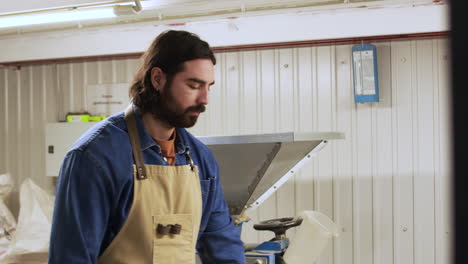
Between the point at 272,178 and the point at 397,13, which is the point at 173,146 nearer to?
the point at 272,178

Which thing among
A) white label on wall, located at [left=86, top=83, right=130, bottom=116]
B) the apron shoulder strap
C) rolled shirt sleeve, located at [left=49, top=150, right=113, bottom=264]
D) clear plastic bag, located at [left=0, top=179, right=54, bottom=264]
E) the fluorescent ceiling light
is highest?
the fluorescent ceiling light

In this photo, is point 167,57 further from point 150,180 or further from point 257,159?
point 257,159

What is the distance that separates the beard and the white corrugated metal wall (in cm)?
271

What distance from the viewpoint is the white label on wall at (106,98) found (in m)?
4.71

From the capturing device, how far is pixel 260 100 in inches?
175

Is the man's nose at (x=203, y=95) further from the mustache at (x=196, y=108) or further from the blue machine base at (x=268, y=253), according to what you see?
the blue machine base at (x=268, y=253)

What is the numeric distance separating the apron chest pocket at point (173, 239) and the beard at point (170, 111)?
1.01 feet

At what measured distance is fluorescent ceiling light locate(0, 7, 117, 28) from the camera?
3.15 meters

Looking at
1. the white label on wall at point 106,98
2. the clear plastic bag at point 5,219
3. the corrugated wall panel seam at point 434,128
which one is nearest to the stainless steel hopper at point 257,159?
the corrugated wall panel seam at point 434,128

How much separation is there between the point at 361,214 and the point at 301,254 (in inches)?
55.2

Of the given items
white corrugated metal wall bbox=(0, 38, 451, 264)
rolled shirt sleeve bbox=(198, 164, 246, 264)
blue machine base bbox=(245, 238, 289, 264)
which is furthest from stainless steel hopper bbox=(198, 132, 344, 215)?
white corrugated metal wall bbox=(0, 38, 451, 264)

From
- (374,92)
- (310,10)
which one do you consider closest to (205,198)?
(310,10)

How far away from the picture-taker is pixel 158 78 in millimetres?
1743

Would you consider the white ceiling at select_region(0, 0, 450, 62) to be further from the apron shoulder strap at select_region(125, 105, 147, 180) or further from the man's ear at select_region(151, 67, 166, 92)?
the apron shoulder strap at select_region(125, 105, 147, 180)
